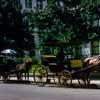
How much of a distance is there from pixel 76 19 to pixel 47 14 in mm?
2197

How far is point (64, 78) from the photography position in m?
20.8

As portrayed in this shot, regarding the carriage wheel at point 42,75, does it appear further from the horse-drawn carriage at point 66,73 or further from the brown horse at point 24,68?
the brown horse at point 24,68

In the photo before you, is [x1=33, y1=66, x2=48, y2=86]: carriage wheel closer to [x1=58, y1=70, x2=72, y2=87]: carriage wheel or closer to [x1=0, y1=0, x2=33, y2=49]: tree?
[x1=58, y1=70, x2=72, y2=87]: carriage wheel

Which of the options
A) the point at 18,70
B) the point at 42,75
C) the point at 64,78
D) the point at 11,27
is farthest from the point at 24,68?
the point at 11,27

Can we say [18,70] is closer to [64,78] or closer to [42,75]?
[42,75]

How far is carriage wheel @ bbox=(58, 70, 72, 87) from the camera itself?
20.6 metres

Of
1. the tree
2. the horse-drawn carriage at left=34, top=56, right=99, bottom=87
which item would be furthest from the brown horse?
the tree

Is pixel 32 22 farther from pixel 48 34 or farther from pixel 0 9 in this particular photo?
pixel 0 9

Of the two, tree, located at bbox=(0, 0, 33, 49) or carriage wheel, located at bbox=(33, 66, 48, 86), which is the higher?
tree, located at bbox=(0, 0, 33, 49)

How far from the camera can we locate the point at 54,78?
2291 centimetres

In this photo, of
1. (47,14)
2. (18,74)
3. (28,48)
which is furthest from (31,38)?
(18,74)

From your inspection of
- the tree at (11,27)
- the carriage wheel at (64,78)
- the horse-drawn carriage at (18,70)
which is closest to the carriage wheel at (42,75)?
the carriage wheel at (64,78)

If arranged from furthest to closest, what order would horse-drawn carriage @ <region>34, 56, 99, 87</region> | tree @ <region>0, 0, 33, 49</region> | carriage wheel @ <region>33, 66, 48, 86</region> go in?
tree @ <region>0, 0, 33, 49</region>, carriage wheel @ <region>33, 66, 48, 86</region>, horse-drawn carriage @ <region>34, 56, 99, 87</region>

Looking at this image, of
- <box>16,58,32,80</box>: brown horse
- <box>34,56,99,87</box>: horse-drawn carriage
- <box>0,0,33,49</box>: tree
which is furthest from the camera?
<box>0,0,33,49</box>: tree
